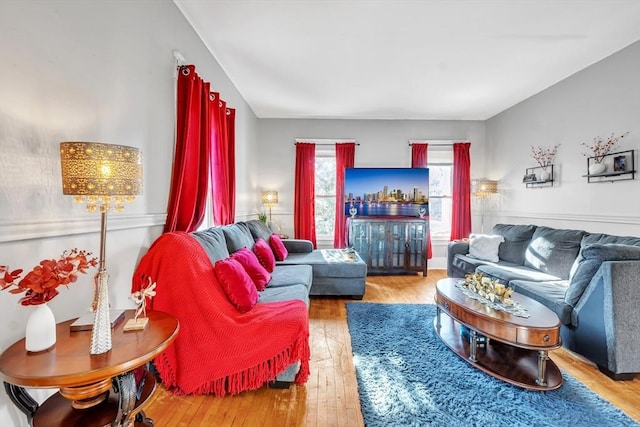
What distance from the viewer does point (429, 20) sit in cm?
251

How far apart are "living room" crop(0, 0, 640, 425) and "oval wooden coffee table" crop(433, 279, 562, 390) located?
6.20 feet

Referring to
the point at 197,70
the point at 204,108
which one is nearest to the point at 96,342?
the point at 204,108

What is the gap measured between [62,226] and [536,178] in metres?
5.19

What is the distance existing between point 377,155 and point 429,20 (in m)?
2.90

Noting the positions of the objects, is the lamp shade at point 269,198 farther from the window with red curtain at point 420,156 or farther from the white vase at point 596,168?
the white vase at point 596,168

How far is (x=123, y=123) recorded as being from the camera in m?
1.73

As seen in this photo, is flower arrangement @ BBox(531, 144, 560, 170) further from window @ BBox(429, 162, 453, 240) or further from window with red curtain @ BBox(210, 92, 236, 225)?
window with red curtain @ BBox(210, 92, 236, 225)

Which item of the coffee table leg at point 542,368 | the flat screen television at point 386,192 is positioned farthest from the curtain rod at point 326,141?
the coffee table leg at point 542,368

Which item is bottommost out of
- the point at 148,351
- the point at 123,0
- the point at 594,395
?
the point at 594,395

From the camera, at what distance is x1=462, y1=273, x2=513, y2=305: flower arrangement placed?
2.27 m

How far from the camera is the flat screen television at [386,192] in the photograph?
4938 millimetres

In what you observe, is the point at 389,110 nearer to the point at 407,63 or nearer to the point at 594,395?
the point at 407,63

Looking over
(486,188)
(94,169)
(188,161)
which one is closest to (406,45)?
(188,161)

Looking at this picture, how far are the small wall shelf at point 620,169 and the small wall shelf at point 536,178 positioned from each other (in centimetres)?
66
